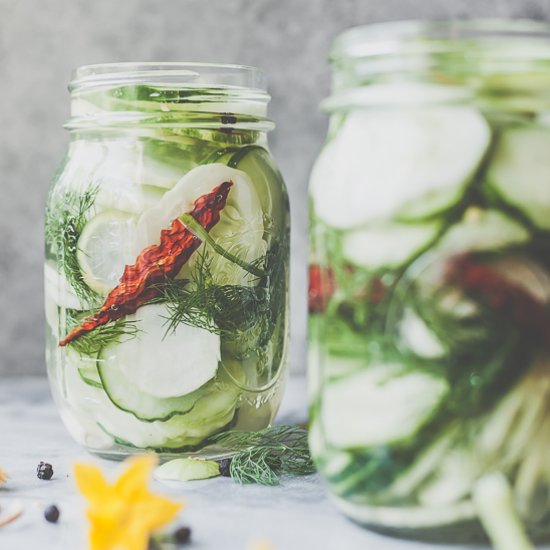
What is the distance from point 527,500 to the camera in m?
0.70

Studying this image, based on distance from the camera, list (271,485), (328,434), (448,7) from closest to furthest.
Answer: (328,434) < (271,485) < (448,7)

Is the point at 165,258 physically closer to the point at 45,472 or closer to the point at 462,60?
the point at 45,472

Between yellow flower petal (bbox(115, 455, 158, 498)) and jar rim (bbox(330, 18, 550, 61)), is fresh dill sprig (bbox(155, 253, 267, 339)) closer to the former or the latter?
yellow flower petal (bbox(115, 455, 158, 498))

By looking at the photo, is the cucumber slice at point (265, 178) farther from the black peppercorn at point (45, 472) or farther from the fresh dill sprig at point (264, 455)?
the black peppercorn at point (45, 472)

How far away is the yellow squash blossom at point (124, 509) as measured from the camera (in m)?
0.70

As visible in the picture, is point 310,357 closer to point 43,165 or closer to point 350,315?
point 350,315

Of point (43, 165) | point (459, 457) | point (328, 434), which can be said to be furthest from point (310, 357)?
point (43, 165)

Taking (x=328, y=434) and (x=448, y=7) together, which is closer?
(x=328, y=434)

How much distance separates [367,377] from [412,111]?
218 millimetres

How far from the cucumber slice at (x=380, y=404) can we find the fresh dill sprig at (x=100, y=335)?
0.88 ft

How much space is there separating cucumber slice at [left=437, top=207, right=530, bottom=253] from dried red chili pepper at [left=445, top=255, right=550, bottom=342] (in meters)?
0.01

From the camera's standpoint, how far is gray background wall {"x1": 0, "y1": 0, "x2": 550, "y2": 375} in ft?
4.70

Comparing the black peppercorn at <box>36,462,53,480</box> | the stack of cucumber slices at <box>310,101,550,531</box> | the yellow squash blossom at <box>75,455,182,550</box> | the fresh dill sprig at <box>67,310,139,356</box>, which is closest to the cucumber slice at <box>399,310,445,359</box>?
the stack of cucumber slices at <box>310,101,550,531</box>

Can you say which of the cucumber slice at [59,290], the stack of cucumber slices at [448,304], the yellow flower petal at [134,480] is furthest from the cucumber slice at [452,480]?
the cucumber slice at [59,290]
